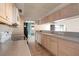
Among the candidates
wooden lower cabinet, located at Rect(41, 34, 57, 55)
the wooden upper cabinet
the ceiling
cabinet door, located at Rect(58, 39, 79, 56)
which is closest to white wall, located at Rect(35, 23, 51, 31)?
the ceiling

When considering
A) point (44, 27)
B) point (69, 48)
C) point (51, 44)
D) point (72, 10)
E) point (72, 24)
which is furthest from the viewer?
point (44, 27)

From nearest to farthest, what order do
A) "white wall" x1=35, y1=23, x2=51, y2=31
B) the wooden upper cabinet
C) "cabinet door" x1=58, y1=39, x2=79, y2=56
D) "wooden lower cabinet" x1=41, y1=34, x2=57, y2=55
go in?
1. "cabinet door" x1=58, y1=39, x2=79, y2=56
2. the wooden upper cabinet
3. "wooden lower cabinet" x1=41, y1=34, x2=57, y2=55
4. "white wall" x1=35, y1=23, x2=51, y2=31

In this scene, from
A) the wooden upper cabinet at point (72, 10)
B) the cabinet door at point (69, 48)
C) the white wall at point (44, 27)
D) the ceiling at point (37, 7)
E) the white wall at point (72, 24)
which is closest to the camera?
the cabinet door at point (69, 48)

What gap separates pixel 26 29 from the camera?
9859 millimetres

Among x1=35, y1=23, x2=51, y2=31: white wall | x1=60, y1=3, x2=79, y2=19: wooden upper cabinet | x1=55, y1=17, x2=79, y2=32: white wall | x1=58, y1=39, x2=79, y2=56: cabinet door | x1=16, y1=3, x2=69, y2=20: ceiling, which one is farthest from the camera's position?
x1=35, y1=23, x2=51, y2=31: white wall

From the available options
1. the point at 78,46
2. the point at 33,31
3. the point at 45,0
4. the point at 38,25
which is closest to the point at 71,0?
the point at 45,0

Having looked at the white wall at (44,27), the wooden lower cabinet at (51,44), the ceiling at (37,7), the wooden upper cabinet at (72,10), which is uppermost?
the ceiling at (37,7)

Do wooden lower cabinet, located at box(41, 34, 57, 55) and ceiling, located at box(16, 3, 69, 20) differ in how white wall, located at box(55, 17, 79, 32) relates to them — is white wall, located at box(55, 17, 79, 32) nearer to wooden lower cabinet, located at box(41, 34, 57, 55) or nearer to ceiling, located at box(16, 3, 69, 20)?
wooden lower cabinet, located at box(41, 34, 57, 55)

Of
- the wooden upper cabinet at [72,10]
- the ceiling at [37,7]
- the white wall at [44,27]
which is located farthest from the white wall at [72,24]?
the white wall at [44,27]

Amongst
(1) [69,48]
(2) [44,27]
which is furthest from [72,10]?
(2) [44,27]

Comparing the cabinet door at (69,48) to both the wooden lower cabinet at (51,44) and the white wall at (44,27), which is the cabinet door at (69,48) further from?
the white wall at (44,27)

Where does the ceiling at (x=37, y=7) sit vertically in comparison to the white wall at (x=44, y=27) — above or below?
above

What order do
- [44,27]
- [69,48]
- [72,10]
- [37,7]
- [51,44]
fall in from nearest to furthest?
1. [69,48]
2. [72,10]
3. [51,44]
4. [37,7]
5. [44,27]

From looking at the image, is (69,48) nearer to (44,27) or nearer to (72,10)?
(72,10)
